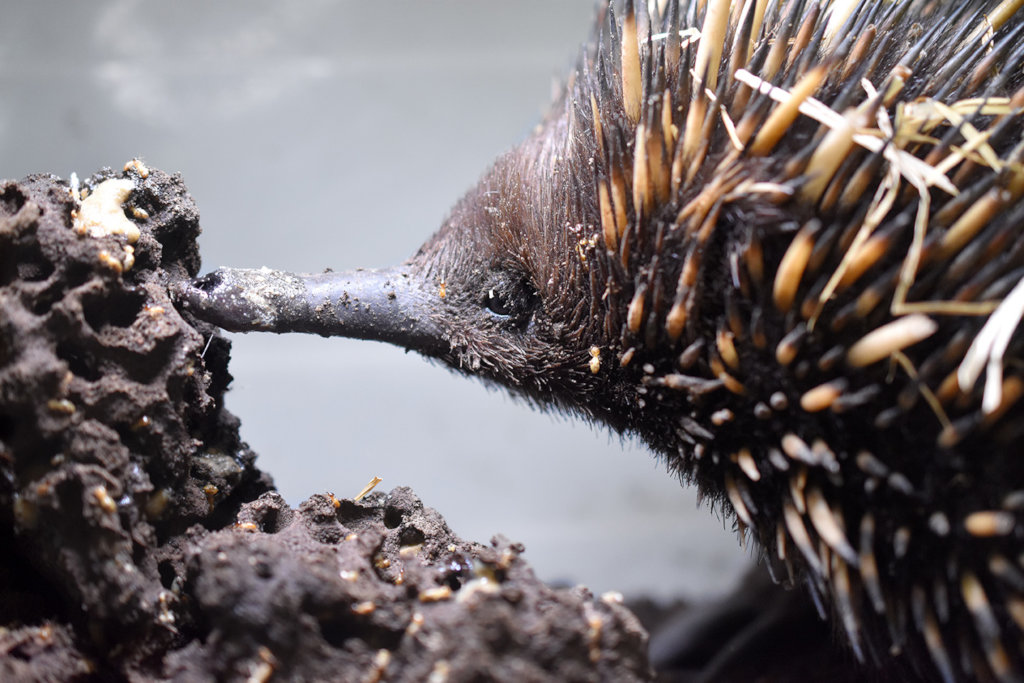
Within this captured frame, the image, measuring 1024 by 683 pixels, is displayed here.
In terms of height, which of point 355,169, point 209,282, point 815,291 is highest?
point 355,169

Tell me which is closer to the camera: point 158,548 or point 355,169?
point 158,548

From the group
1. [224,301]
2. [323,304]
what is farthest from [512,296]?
[224,301]

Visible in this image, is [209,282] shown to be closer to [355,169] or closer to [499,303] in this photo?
[499,303]

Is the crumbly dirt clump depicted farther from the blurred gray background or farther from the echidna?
the blurred gray background

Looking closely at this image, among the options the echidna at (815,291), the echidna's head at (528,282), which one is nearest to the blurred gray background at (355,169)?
the echidna's head at (528,282)

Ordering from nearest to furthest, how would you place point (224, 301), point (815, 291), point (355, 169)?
point (815, 291)
point (224, 301)
point (355, 169)
